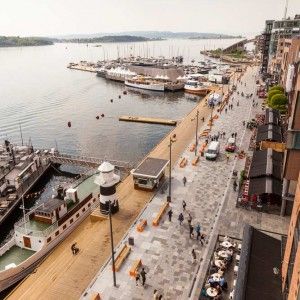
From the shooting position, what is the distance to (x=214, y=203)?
41.5 metres

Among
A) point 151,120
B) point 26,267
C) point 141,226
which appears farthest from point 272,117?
point 26,267

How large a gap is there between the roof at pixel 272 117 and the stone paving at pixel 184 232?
14.7m

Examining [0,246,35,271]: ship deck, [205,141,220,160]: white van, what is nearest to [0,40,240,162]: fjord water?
[205,141,220,160]: white van

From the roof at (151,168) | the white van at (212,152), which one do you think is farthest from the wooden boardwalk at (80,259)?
the white van at (212,152)

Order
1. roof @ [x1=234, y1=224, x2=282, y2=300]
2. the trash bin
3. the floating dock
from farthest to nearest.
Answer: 1. the floating dock
2. the trash bin
3. roof @ [x1=234, y1=224, x2=282, y2=300]

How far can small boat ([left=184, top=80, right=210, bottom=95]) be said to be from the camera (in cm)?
12962

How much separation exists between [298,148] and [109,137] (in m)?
57.7

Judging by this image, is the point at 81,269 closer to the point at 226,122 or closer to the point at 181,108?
the point at 226,122

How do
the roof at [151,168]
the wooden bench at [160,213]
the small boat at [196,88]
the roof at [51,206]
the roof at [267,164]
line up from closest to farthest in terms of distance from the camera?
the wooden bench at [160,213] → the roof at [51,206] → the roof at [267,164] → the roof at [151,168] → the small boat at [196,88]

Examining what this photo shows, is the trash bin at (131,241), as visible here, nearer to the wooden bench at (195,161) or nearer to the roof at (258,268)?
the roof at (258,268)

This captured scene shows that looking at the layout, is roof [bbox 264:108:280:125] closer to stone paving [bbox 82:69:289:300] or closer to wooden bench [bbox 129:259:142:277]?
stone paving [bbox 82:69:289:300]

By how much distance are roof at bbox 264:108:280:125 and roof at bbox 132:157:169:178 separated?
89.9 feet

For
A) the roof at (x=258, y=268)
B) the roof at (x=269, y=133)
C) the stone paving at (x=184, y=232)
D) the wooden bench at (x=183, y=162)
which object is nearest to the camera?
the roof at (x=258, y=268)

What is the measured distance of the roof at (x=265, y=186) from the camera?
3921 centimetres
